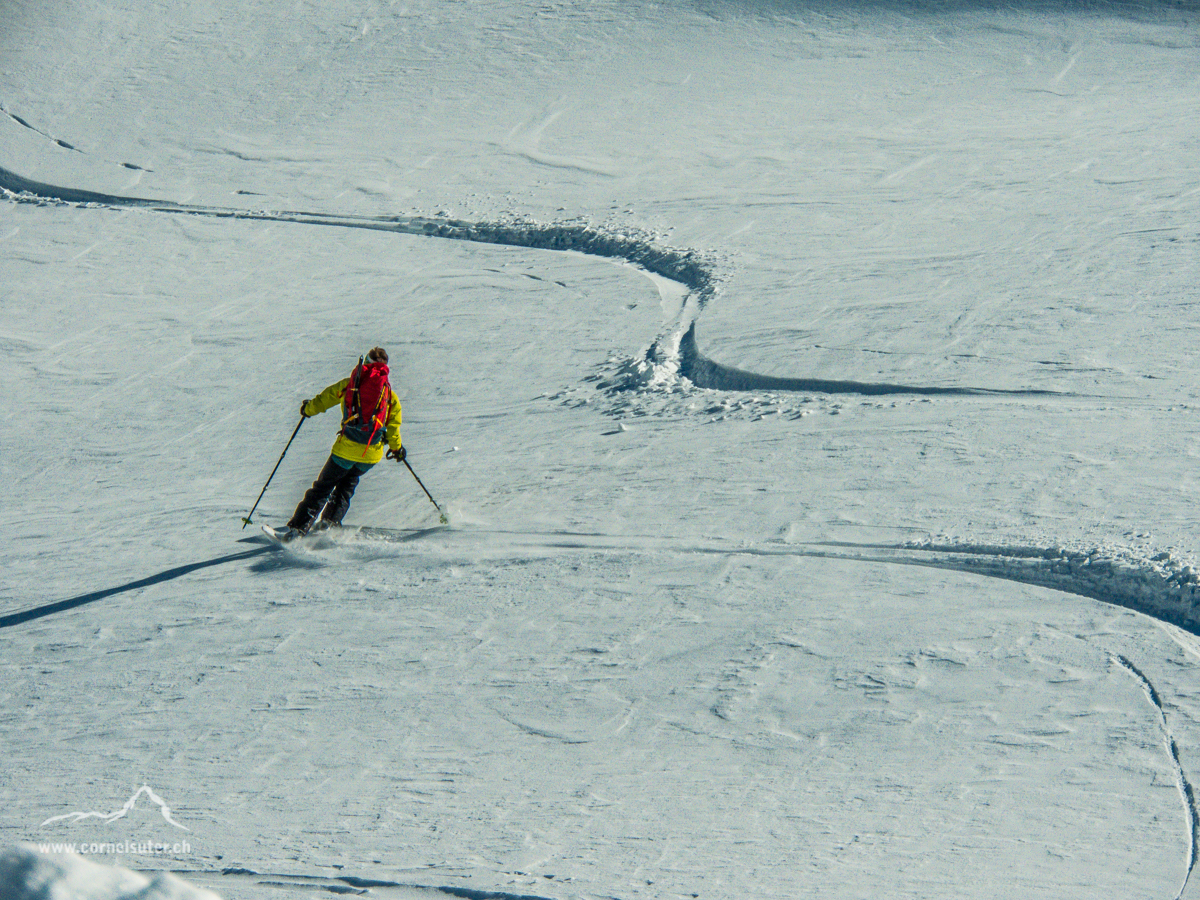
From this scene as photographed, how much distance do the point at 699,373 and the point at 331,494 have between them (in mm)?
3157

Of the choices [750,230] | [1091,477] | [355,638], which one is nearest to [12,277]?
[750,230]

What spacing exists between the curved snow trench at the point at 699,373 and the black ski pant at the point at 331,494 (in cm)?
131

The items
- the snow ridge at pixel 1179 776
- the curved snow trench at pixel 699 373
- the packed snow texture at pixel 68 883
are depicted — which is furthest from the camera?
the curved snow trench at pixel 699 373

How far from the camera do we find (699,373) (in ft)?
28.2

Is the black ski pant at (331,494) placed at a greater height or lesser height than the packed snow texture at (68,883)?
lesser

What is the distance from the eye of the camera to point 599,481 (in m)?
7.05

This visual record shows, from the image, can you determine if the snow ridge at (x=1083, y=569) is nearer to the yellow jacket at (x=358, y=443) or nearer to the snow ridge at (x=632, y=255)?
the snow ridge at (x=632, y=255)

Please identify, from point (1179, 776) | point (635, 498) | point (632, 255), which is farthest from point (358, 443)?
point (632, 255)

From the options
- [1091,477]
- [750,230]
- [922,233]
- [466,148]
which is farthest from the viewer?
[466,148]

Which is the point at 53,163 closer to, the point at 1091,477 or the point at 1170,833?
the point at 1091,477

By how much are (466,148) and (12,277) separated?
598 centimetres

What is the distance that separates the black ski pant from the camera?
21.6ft

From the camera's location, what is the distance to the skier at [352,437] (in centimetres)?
633

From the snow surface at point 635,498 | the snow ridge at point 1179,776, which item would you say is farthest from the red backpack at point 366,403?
the snow ridge at point 1179,776
